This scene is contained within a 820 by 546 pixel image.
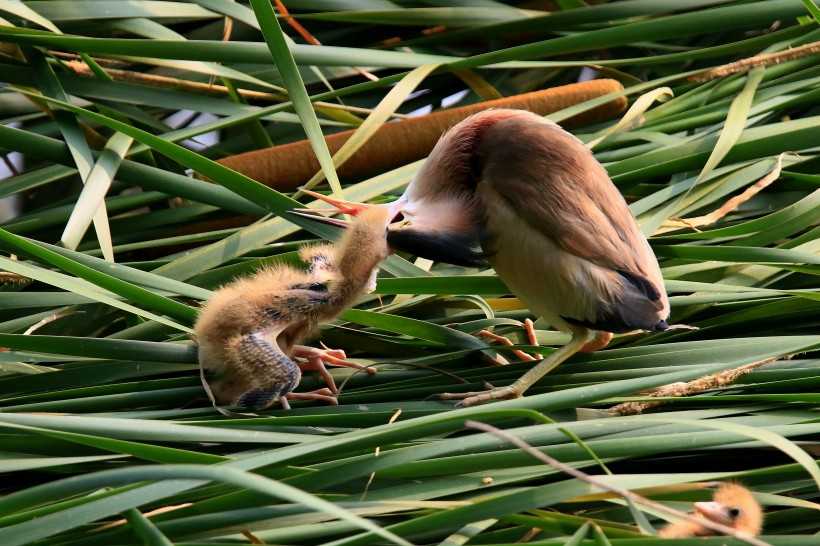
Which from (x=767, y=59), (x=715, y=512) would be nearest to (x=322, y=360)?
(x=715, y=512)

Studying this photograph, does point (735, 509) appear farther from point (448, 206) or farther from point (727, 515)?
point (448, 206)

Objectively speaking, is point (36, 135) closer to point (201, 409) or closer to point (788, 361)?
point (201, 409)

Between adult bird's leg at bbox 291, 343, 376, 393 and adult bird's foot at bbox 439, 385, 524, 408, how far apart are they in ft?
0.51

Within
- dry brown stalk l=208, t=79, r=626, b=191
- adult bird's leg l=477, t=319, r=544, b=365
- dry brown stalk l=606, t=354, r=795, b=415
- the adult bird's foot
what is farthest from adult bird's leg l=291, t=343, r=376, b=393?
dry brown stalk l=208, t=79, r=626, b=191

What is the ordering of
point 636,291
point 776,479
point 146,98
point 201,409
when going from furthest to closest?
point 146,98 < point 636,291 < point 201,409 < point 776,479

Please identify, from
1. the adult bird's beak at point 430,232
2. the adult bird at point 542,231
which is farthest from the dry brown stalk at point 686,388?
the adult bird's beak at point 430,232

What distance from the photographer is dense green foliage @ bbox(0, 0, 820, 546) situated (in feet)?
4.24

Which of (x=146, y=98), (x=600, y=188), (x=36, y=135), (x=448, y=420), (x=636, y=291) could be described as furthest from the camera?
(x=146, y=98)

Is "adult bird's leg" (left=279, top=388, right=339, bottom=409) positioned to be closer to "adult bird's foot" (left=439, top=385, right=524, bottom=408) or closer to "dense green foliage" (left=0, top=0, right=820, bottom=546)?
"dense green foliage" (left=0, top=0, right=820, bottom=546)

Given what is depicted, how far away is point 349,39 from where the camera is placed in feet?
8.36

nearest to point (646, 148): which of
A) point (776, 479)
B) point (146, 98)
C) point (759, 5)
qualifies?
point (759, 5)

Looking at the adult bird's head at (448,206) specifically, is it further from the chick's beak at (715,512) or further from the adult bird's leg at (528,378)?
the chick's beak at (715,512)

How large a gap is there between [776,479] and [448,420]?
0.51 meters

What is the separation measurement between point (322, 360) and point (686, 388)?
2.05 feet
